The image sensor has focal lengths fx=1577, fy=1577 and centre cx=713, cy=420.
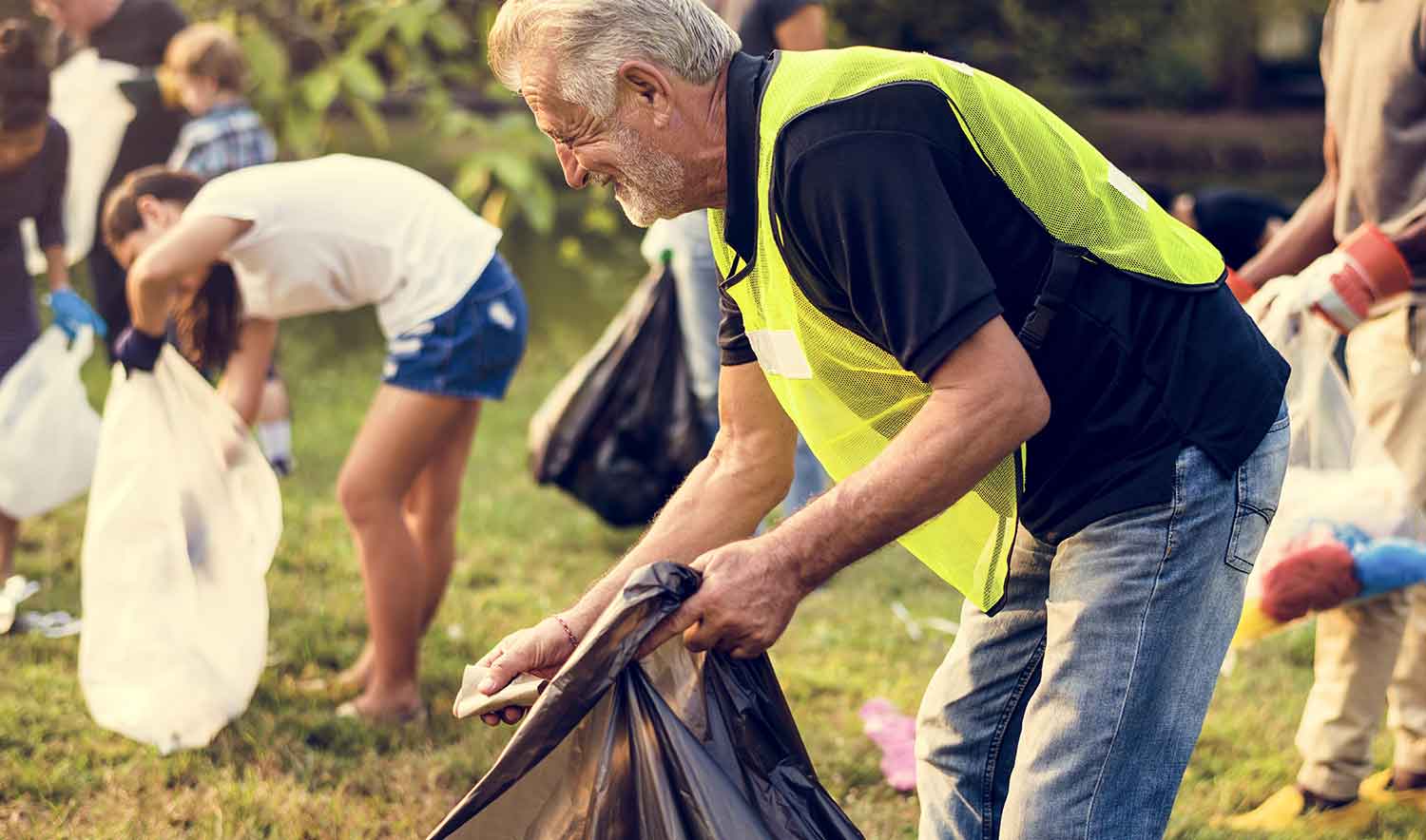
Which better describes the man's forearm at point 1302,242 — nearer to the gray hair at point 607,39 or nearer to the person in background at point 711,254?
the person in background at point 711,254

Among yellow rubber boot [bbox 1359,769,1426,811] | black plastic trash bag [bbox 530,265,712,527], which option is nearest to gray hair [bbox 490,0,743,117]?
yellow rubber boot [bbox 1359,769,1426,811]

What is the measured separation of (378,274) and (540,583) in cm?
157

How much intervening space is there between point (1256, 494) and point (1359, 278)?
1129mm

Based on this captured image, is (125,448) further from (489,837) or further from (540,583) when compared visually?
(489,837)

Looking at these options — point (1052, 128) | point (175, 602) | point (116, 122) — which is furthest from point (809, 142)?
point (116, 122)

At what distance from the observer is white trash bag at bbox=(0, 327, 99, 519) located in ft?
14.1

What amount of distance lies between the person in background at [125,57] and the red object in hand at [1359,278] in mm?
4132

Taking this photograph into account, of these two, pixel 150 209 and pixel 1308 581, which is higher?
pixel 1308 581

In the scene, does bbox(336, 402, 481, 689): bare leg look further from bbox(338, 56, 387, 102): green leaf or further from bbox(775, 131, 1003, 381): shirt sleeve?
bbox(338, 56, 387, 102): green leaf

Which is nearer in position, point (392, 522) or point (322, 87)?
point (392, 522)

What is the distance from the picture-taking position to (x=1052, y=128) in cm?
191

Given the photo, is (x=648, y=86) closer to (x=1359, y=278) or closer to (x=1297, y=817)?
(x=1359, y=278)

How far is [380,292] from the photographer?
3734 millimetres

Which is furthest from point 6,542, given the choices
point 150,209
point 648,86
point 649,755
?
point 648,86
